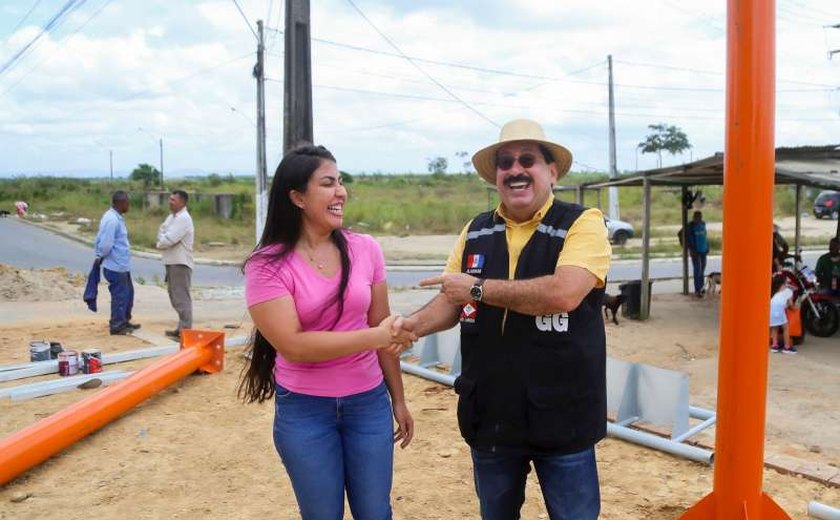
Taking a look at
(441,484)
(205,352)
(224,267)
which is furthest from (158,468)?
(224,267)

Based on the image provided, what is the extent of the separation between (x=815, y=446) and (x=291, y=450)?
4321mm

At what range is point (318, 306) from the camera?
241 centimetres

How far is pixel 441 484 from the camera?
4289 mm

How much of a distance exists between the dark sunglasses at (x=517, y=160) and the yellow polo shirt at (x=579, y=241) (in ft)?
0.46

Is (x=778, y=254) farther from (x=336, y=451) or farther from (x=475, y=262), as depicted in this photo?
(x=336, y=451)

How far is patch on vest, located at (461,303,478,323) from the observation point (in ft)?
8.01

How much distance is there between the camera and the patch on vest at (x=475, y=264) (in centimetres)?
246

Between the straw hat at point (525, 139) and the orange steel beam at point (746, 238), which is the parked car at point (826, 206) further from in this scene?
the orange steel beam at point (746, 238)

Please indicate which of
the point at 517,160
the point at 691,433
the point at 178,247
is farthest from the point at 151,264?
the point at 517,160

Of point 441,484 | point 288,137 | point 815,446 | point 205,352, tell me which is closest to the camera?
point 441,484

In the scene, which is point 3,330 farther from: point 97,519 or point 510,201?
point 510,201

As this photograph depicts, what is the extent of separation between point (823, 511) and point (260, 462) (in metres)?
3.25

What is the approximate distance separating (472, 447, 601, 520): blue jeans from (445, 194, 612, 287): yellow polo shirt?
595mm

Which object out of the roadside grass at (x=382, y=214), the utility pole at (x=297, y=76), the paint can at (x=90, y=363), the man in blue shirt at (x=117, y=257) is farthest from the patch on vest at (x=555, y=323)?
the roadside grass at (x=382, y=214)
